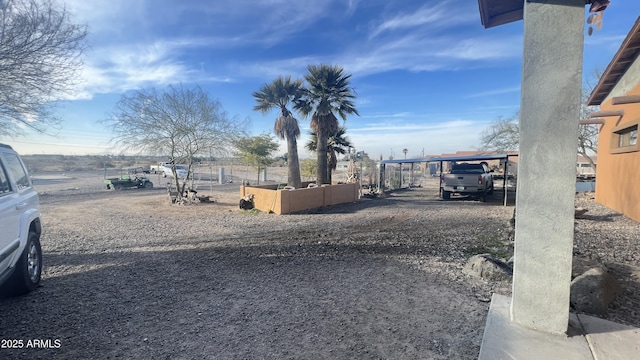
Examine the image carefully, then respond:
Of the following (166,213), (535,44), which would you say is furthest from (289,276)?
(166,213)

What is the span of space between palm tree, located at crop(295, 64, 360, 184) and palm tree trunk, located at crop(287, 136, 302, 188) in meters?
→ 1.20

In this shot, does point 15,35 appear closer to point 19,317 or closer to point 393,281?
point 19,317

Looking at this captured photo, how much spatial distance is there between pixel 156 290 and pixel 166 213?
372 inches

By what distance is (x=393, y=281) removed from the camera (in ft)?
15.8

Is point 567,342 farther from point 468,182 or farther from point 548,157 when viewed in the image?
point 468,182

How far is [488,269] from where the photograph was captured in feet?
15.8

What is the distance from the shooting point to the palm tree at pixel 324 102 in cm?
1680

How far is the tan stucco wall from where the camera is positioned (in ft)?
29.5

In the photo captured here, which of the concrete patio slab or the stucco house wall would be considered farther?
the stucco house wall

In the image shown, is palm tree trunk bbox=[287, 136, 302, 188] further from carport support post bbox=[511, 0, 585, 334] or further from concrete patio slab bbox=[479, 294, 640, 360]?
carport support post bbox=[511, 0, 585, 334]

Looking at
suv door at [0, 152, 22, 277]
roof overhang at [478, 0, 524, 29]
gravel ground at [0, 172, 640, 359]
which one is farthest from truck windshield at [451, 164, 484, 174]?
suv door at [0, 152, 22, 277]

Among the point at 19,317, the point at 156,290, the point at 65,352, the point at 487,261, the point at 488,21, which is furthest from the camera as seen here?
the point at 487,261

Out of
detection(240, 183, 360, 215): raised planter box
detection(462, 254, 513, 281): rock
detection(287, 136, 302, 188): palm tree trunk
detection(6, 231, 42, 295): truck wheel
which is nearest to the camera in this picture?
detection(6, 231, 42, 295): truck wheel

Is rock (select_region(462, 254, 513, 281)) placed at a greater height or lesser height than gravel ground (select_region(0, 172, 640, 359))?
greater
